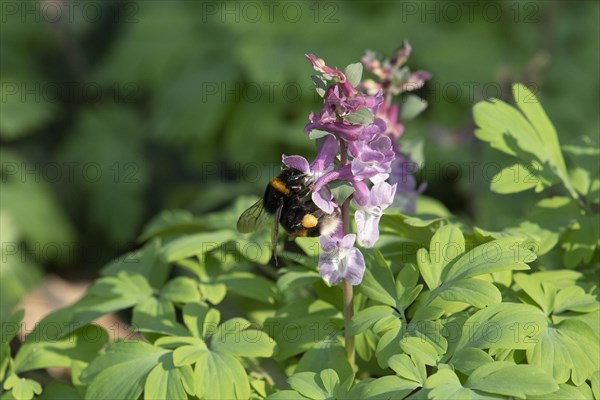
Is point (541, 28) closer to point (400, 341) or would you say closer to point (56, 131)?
point (56, 131)

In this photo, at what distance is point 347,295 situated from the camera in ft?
6.13

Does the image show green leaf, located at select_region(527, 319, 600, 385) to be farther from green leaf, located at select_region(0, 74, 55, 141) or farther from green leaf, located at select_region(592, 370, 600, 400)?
green leaf, located at select_region(0, 74, 55, 141)

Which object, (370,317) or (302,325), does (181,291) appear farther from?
(370,317)

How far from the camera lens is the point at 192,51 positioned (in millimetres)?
5270

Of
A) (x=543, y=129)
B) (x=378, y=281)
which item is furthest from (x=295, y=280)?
(x=543, y=129)

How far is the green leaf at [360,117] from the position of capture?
1675mm

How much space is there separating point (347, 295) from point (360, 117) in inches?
18.7

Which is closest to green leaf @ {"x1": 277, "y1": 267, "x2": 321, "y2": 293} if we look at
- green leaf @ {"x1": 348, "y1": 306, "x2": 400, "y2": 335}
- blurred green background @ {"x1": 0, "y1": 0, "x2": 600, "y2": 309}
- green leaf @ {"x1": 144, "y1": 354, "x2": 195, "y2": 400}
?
green leaf @ {"x1": 348, "y1": 306, "x2": 400, "y2": 335}

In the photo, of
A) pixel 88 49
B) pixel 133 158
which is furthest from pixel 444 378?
pixel 88 49

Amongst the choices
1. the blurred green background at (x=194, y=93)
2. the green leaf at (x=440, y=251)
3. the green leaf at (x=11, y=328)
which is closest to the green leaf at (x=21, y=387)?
the green leaf at (x=11, y=328)

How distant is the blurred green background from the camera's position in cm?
466

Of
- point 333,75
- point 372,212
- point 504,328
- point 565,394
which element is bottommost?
point 565,394

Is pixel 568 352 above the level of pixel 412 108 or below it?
below

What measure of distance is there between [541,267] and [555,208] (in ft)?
0.62
